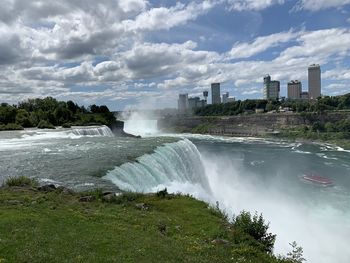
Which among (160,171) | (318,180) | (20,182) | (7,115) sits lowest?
(318,180)

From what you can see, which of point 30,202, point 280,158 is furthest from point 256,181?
point 30,202

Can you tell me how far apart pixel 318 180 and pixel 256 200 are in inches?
712

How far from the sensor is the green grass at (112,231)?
8211mm

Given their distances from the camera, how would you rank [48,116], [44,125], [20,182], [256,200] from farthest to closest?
[48,116]
[44,125]
[256,200]
[20,182]

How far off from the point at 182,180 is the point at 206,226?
40.2 feet

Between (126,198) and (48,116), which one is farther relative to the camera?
(48,116)

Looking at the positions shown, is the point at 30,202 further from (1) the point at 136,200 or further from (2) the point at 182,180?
(2) the point at 182,180

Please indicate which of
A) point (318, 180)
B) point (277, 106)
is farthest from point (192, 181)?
point (277, 106)

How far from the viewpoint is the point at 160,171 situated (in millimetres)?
23250

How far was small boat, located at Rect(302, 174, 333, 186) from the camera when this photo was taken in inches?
1887

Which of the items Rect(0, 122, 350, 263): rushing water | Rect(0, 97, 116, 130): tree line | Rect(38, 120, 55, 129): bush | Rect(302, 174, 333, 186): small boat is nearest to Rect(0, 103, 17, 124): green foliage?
Rect(0, 97, 116, 130): tree line

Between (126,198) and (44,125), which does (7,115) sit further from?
(126,198)

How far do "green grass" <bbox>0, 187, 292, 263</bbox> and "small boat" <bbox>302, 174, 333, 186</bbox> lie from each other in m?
38.1

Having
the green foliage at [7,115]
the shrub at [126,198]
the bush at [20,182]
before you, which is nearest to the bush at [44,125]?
the green foliage at [7,115]
